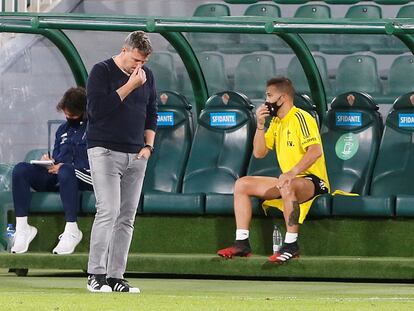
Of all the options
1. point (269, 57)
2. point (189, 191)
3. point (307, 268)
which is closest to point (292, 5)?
point (269, 57)

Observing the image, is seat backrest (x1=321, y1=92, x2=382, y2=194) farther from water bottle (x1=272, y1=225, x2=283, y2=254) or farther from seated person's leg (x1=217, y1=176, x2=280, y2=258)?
seated person's leg (x1=217, y1=176, x2=280, y2=258)

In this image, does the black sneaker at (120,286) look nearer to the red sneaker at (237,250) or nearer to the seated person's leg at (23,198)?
the red sneaker at (237,250)

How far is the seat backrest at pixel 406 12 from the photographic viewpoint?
→ 54.3ft

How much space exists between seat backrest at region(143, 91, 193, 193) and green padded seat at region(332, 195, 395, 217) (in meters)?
1.80

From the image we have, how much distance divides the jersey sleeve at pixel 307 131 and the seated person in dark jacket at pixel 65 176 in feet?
6.32

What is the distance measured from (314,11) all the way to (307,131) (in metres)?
6.32

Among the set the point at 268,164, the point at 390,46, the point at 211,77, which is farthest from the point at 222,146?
the point at 390,46

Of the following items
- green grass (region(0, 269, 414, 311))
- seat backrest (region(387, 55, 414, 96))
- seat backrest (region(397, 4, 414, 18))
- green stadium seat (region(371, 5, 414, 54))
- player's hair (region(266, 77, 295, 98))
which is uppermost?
seat backrest (region(397, 4, 414, 18))

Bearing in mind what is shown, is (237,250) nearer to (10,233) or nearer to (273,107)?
(273,107)

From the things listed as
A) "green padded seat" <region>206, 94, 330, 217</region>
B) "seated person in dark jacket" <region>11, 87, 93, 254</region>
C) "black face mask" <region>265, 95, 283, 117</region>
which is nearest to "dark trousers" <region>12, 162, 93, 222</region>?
"seated person in dark jacket" <region>11, 87, 93, 254</region>

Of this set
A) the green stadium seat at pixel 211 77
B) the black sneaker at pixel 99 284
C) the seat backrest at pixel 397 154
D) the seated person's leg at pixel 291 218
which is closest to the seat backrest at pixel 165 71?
the green stadium seat at pixel 211 77

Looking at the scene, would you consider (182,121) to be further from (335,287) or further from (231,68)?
(335,287)

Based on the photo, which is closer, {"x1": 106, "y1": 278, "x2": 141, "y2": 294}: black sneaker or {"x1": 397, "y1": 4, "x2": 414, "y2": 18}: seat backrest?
{"x1": 106, "y1": 278, "x2": 141, "y2": 294}: black sneaker

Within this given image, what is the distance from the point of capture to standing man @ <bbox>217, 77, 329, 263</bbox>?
35.6 ft
